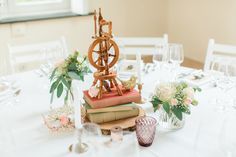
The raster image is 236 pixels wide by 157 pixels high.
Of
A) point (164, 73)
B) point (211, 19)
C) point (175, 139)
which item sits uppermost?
point (211, 19)

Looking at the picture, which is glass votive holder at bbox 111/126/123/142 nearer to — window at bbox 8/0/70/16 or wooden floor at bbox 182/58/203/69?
window at bbox 8/0/70/16

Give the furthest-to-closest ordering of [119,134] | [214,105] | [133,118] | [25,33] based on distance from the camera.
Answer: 1. [25,33]
2. [214,105]
3. [133,118]
4. [119,134]

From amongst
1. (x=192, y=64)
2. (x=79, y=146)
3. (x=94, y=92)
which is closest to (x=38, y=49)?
(x=94, y=92)

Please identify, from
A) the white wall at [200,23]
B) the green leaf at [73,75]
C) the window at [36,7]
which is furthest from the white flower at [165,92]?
the white wall at [200,23]

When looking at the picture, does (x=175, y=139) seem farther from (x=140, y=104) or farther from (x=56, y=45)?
(x=56, y=45)

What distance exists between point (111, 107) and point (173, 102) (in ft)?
0.91

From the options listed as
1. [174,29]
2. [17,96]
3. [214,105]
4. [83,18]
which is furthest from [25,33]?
[214,105]

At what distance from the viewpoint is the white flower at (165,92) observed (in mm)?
1430

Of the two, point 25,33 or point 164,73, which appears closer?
point 164,73

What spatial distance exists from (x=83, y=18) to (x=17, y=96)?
1755 millimetres

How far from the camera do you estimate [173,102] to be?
1405mm

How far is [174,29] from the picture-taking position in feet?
13.5

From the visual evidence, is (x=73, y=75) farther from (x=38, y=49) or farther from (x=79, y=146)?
(x=38, y=49)

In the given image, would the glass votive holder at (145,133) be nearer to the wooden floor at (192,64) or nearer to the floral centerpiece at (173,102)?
the floral centerpiece at (173,102)
